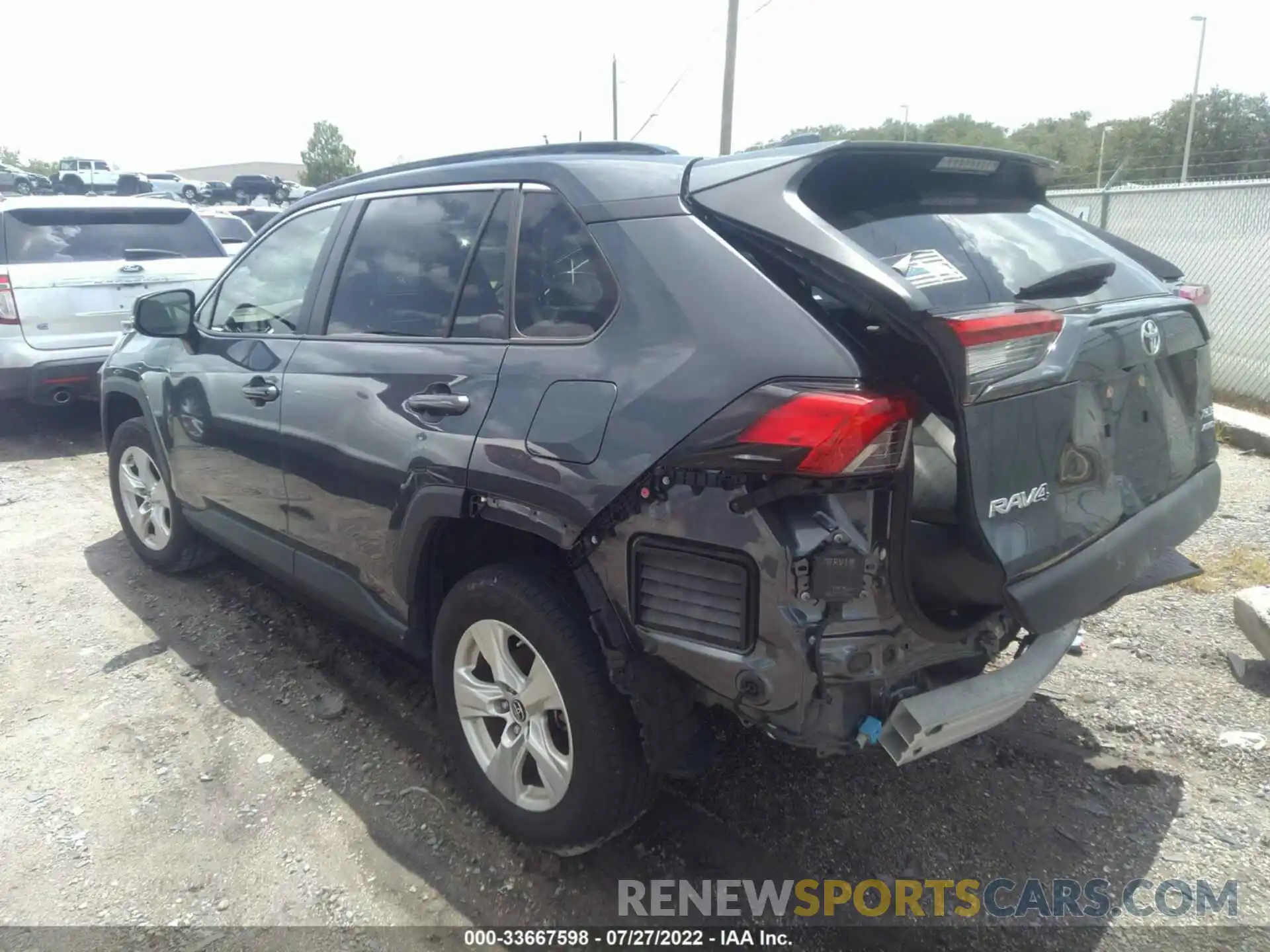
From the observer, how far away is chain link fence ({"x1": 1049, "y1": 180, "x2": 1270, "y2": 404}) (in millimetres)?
Answer: 7617

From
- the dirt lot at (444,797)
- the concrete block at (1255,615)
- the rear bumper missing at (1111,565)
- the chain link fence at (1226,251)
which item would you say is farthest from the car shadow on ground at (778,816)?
the chain link fence at (1226,251)

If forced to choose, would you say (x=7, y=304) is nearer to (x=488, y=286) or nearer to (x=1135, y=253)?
(x=488, y=286)

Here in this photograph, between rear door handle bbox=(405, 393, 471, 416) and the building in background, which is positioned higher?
the building in background

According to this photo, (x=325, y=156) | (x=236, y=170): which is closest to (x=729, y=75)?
(x=325, y=156)

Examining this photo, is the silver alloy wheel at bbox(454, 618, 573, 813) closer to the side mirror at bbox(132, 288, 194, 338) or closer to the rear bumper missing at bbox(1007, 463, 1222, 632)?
the rear bumper missing at bbox(1007, 463, 1222, 632)

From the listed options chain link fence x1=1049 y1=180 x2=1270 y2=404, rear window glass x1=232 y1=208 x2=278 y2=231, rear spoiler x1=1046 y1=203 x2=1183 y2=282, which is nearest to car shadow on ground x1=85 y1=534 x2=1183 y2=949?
rear spoiler x1=1046 y1=203 x2=1183 y2=282

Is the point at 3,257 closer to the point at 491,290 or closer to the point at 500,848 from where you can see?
the point at 491,290

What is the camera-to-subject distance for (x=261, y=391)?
141 inches

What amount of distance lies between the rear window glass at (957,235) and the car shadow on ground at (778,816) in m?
1.36

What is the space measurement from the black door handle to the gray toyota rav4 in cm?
34

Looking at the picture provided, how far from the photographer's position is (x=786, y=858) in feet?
8.97

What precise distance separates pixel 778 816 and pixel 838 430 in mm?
1522

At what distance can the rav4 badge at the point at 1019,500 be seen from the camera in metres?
2.08

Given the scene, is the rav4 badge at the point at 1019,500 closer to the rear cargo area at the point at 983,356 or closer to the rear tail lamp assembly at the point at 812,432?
the rear cargo area at the point at 983,356
